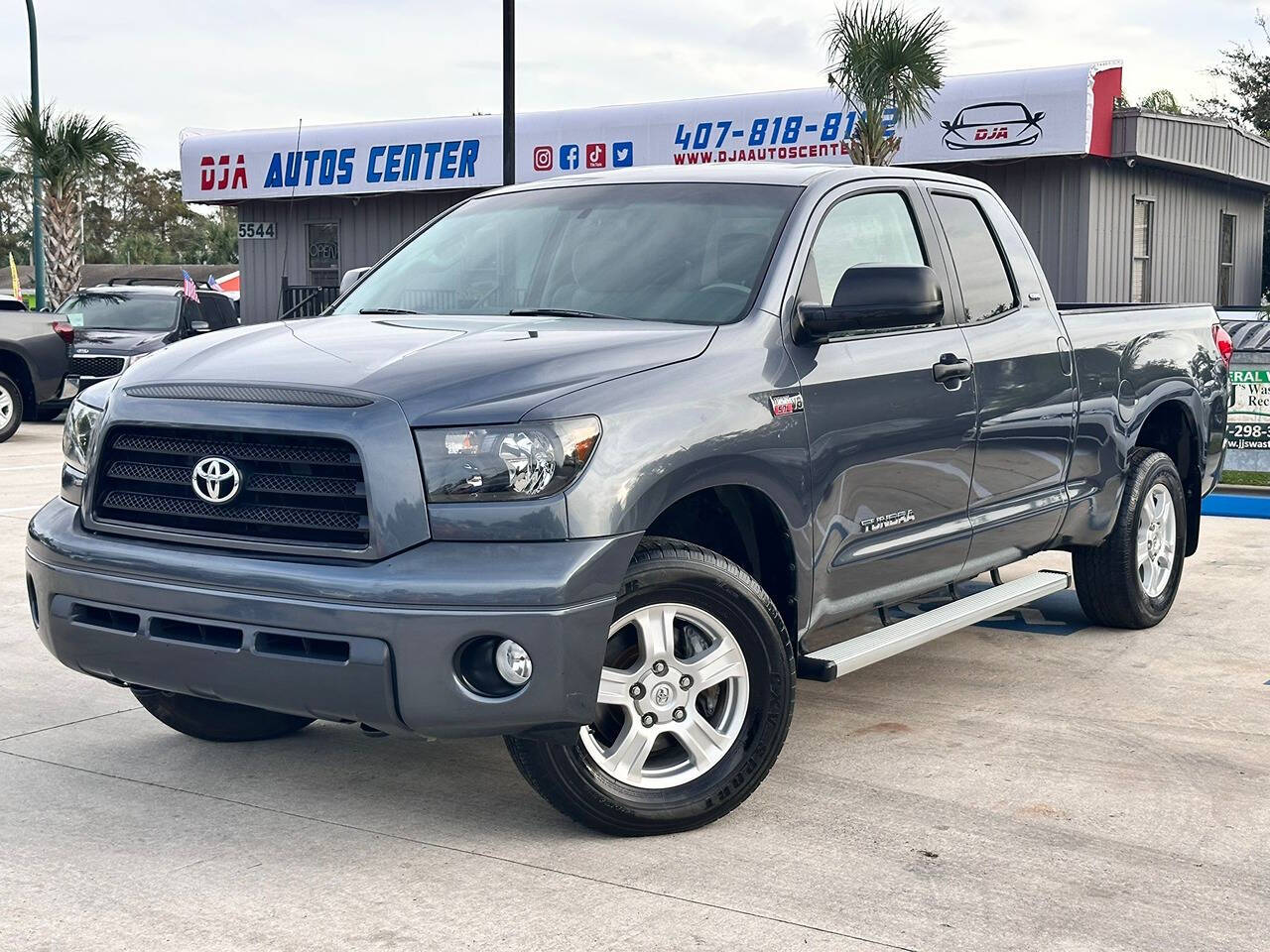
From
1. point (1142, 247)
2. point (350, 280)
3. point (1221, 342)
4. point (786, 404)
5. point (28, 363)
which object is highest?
point (1142, 247)

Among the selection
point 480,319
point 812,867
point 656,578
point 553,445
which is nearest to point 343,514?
point 553,445

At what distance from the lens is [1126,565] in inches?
274

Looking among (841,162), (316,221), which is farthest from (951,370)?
(316,221)

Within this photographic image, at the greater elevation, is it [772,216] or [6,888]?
[772,216]

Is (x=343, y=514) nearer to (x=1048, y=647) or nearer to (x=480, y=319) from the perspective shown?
(x=480, y=319)

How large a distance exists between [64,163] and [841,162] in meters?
16.5

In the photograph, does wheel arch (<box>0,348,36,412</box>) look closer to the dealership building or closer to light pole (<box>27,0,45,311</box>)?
the dealership building

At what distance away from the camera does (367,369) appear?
4.14 meters

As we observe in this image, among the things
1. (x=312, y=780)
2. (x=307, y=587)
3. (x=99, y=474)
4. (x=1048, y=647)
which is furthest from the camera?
(x=1048, y=647)

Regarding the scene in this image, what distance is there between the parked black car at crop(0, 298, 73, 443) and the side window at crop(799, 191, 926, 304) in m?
13.7

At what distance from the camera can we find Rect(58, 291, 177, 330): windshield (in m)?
20.1

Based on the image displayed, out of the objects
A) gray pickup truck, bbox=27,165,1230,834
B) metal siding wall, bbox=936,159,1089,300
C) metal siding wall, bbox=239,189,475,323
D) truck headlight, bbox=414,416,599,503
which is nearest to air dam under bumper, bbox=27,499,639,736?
gray pickup truck, bbox=27,165,1230,834

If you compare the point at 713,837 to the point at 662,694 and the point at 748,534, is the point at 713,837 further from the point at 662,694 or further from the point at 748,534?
the point at 748,534

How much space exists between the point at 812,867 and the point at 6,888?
2065 millimetres
